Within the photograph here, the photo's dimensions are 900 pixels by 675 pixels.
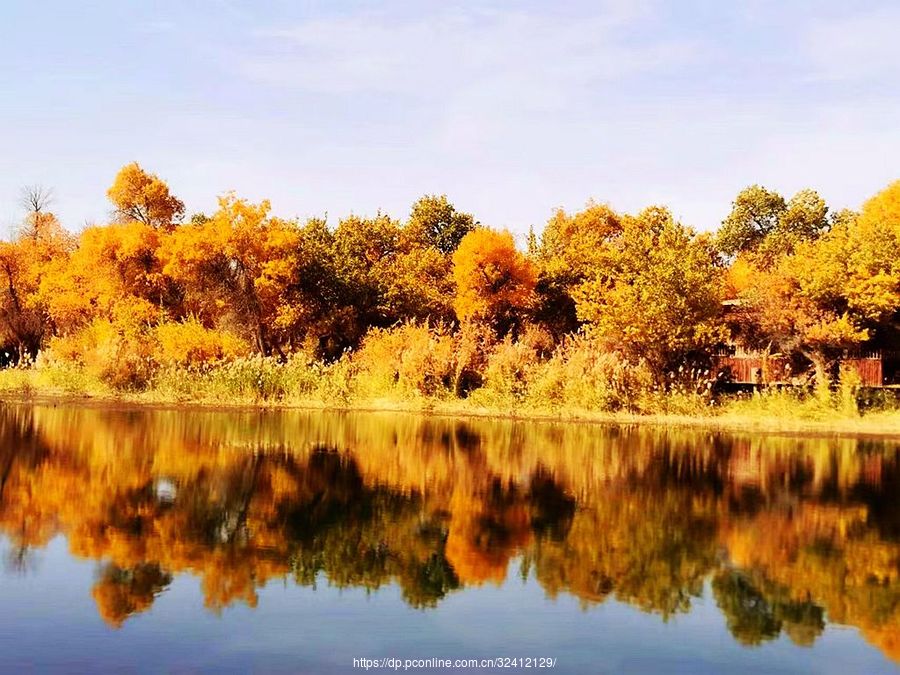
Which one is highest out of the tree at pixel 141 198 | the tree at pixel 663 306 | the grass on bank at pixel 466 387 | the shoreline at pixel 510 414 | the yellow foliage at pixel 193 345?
the tree at pixel 141 198

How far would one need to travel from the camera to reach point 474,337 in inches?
1480

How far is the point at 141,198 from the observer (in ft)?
164

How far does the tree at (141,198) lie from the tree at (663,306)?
988 inches

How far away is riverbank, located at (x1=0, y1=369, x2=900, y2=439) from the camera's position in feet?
102

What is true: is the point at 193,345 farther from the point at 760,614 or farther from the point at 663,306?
the point at 760,614

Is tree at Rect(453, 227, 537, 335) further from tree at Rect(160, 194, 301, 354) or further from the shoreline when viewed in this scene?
the shoreline

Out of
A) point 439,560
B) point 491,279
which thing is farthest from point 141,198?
point 439,560

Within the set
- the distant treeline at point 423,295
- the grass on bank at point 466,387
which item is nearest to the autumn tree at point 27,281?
the distant treeline at point 423,295

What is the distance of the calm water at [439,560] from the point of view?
9.50 metres

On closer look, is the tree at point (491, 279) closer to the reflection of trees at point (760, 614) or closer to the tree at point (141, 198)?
the tree at point (141, 198)

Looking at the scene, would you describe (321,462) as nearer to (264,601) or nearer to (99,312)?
(264,601)

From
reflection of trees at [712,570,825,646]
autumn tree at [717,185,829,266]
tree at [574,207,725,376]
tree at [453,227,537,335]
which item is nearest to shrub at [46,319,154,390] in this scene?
tree at [453,227,537,335]

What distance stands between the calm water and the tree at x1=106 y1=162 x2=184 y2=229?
29.1 metres

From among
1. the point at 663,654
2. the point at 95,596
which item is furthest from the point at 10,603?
the point at 663,654
